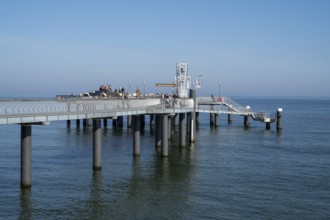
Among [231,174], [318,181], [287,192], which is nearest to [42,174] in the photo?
[231,174]

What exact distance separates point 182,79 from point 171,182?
2478cm

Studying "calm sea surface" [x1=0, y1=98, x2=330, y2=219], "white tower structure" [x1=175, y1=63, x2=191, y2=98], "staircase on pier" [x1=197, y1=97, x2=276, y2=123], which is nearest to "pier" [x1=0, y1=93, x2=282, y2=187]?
"calm sea surface" [x1=0, y1=98, x2=330, y2=219]

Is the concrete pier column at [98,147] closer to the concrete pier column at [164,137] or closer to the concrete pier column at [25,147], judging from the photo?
the concrete pier column at [25,147]

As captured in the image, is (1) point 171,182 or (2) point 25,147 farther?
(1) point 171,182

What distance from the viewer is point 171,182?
27.3 metres

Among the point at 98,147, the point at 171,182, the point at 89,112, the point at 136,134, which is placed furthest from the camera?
the point at 136,134

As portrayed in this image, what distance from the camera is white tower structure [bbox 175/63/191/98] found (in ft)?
167

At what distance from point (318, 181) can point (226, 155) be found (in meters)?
10.6

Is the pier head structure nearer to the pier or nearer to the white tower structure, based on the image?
the pier

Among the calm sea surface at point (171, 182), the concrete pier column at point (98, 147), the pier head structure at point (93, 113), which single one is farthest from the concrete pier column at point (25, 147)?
the concrete pier column at point (98, 147)

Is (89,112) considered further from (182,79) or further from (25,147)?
(182,79)

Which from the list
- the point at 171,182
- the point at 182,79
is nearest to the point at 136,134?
the point at 171,182

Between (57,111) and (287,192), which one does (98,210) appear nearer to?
(57,111)

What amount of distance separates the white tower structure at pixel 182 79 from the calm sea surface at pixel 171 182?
845cm
